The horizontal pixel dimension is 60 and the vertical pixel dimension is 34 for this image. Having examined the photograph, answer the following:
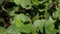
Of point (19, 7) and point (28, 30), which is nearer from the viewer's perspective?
point (28, 30)

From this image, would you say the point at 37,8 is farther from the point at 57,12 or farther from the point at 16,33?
the point at 16,33

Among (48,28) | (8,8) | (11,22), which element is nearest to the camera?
(48,28)

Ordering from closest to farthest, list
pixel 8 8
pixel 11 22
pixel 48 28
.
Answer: pixel 48 28
pixel 11 22
pixel 8 8

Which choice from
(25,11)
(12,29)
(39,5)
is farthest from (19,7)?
(12,29)

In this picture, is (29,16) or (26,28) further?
(29,16)

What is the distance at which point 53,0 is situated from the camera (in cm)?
143

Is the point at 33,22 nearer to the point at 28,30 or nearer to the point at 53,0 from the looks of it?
the point at 28,30

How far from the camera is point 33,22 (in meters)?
1.28

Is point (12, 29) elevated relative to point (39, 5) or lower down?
lower down

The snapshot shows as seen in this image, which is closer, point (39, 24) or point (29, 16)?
point (39, 24)

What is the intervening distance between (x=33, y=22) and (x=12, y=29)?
187mm

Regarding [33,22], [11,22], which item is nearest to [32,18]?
[33,22]

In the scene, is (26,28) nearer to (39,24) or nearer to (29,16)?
(39,24)

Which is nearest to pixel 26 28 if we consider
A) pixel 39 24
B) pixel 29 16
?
pixel 39 24
